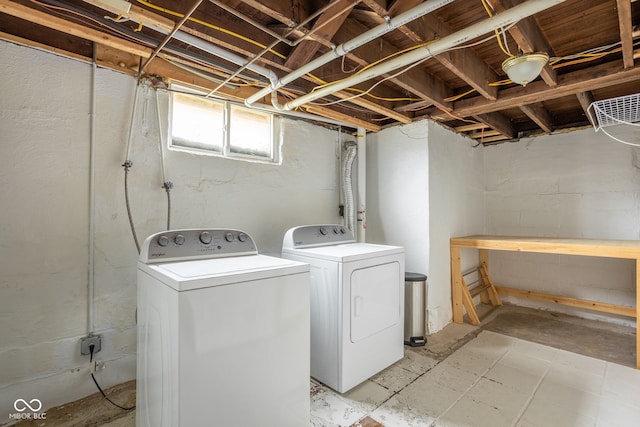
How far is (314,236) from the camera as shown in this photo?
2.36 metres

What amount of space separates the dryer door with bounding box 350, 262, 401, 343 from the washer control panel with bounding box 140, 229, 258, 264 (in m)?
0.75

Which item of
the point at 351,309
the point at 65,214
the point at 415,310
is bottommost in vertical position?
the point at 415,310

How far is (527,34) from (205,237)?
2.09 metres

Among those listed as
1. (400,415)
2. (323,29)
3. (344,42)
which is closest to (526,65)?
(344,42)

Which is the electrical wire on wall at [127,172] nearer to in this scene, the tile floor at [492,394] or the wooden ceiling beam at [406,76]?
the wooden ceiling beam at [406,76]

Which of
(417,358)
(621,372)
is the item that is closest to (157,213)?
(417,358)

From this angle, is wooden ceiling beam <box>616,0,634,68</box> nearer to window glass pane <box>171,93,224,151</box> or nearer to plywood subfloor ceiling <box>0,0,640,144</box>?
plywood subfloor ceiling <box>0,0,640,144</box>

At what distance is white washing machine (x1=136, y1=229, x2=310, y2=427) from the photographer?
1.15 meters

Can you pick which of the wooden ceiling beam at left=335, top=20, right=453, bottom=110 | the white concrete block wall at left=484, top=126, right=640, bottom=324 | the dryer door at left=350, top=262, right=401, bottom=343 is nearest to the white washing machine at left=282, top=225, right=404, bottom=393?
the dryer door at left=350, top=262, right=401, bottom=343

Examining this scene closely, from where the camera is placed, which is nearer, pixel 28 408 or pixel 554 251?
pixel 28 408

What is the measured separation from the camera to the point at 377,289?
2102 millimetres

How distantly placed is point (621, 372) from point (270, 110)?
10.9 feet

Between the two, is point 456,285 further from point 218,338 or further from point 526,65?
point 218,338

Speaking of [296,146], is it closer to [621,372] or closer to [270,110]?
[270,110]
